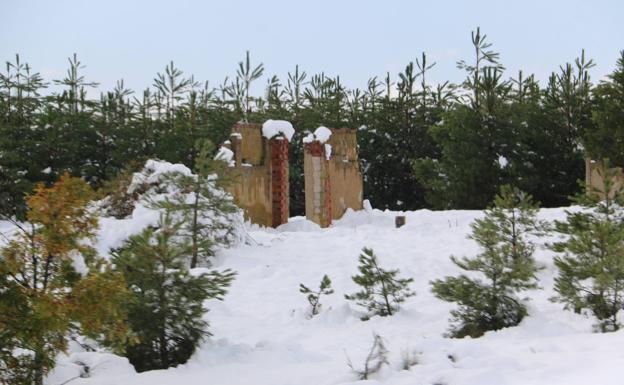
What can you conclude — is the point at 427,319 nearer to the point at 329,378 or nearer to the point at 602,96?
the point at 329,378

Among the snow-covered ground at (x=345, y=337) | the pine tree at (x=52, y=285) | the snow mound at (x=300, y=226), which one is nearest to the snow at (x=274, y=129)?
the snow mound at (x=300, y=226)

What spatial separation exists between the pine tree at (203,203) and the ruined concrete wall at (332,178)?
642cm

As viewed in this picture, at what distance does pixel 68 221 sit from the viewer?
4.20m

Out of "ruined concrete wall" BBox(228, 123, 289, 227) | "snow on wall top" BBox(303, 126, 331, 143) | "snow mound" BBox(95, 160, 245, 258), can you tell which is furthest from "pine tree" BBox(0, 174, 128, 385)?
"snow on wall top" BBox(303, 126, 331, 143)

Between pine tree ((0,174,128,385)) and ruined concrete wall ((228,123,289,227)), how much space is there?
11849mm

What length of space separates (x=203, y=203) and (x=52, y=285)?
21.4ft

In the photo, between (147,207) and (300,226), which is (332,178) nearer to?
(300,226)

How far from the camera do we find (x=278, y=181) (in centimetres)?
1700

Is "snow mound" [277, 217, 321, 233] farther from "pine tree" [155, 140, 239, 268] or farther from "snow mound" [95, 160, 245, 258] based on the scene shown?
"pine tree" [155, 140, 239, 268]

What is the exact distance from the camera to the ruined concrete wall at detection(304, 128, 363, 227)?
1778 cm

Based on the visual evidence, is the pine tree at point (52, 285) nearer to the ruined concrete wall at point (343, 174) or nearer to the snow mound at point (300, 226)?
the snow mound at point (300, 226)

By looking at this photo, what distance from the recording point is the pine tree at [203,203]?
10.4m

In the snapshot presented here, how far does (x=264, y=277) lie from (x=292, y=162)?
55.8 feet

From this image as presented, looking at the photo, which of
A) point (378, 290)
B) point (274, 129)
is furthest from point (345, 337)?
point (274, 129)
